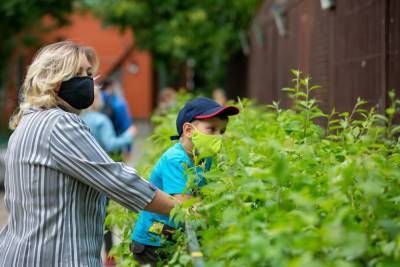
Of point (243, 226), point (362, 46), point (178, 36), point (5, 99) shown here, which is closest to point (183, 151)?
point (243, 226)

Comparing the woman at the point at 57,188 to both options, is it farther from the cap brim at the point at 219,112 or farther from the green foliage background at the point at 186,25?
the green foliage background at the point at 186,25

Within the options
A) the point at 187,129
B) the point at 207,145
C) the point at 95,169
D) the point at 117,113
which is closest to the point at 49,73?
the point at 95,169

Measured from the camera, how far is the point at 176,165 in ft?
14.5

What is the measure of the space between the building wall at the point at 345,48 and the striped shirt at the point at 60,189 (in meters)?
2.61

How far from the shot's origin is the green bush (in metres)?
2.48

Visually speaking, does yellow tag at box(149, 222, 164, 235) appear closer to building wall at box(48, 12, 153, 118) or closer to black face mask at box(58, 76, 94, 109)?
black face mask at box(58, 76, 94, 109)

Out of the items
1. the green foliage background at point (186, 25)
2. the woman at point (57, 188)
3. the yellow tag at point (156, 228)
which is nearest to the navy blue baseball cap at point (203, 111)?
the yellow tag at point (156, 228)

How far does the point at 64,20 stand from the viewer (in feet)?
82.9

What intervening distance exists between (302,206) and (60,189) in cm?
132

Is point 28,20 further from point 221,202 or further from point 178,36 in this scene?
point 221,202

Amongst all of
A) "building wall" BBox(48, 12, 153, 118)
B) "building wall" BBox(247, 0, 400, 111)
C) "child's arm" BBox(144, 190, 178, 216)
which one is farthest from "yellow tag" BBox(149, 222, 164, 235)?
"building wall" BBox(48, 12, 153, 118)

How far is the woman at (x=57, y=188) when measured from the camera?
3670 mm

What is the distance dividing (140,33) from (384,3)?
809 inches

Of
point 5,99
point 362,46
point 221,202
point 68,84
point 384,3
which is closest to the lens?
point 221,202
